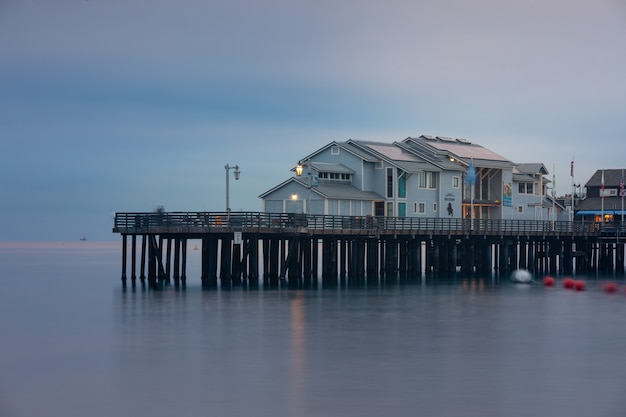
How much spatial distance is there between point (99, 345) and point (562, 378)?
16900mm

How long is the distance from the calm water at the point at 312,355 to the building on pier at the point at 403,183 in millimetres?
14399

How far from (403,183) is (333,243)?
7001mm

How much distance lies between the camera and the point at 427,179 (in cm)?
7612

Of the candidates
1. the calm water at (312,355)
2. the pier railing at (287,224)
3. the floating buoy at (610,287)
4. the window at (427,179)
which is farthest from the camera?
the window at (427,179)

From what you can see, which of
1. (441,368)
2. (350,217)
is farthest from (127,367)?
(350,217)

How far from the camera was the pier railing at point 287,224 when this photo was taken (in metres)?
60.1

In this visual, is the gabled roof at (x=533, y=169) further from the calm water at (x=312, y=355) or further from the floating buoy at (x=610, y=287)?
the calm water at (x=312, y=355)

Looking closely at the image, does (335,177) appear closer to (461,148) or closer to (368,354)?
(461,148)

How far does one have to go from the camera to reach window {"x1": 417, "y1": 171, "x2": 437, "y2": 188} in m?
75.3

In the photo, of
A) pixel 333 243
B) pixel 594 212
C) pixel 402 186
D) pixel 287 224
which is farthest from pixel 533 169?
pixel 287 224

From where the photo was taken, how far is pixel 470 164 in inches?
3041

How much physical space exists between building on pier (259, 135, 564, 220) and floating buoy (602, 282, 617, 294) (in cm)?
1245

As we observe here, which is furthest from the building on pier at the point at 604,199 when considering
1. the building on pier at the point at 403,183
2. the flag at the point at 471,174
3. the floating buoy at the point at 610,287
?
the floating buoy at the point at 610,287

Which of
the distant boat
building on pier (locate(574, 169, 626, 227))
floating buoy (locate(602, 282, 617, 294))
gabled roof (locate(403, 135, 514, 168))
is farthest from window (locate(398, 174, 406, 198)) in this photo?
building on pier (locate(574, 169, 626, 227))
